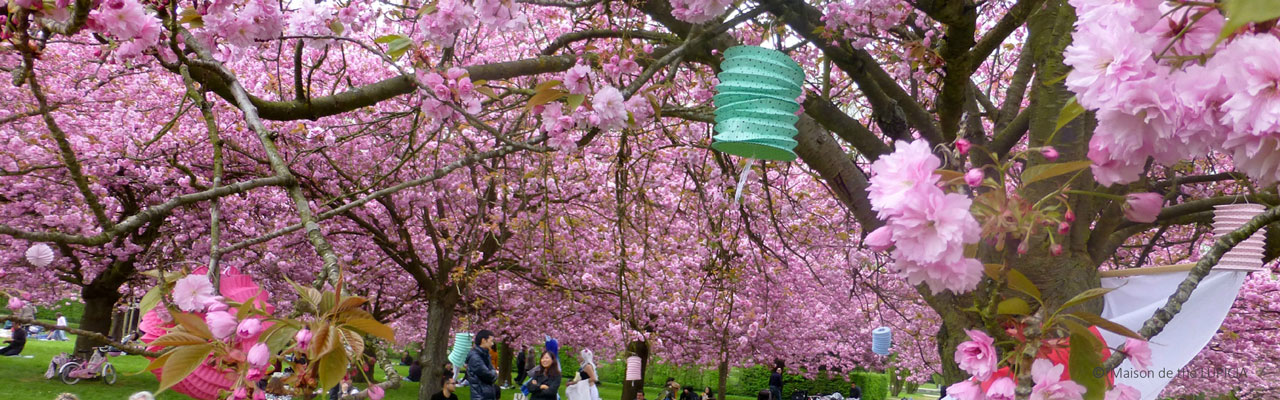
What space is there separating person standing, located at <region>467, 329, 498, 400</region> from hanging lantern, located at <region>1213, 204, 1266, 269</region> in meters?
5.23

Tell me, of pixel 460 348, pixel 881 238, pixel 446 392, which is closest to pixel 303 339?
pixel 881 238

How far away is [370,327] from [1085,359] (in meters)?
0.93

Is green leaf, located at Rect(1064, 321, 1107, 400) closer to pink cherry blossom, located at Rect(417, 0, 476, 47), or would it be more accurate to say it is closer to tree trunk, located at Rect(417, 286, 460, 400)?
pink cherry blossom, located at Rect(417, 0, 476, 47)

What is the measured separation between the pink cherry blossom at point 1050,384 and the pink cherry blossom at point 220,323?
110cm

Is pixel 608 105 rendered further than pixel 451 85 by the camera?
No

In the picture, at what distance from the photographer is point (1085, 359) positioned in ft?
3.56

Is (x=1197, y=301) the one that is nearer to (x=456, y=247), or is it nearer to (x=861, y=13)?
(x=861, y=13)

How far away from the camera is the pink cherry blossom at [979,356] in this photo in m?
1.25

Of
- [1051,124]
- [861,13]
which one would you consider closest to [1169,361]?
[1051,124]

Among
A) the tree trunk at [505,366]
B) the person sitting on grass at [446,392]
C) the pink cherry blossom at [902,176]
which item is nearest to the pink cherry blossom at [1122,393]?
the pink cherry blossom at [902,176]

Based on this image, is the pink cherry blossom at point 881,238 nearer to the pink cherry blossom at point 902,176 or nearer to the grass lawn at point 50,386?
the pink cherry blossom at point 902,176

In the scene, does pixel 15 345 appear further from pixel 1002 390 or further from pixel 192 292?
pixel 1002 390

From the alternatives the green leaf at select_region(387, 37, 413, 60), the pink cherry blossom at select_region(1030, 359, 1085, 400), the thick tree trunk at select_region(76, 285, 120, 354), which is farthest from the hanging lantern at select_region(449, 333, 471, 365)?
the pink cherry blossom at select_region(1030, 359, 1085, 400)

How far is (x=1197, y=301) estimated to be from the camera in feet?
8.64
